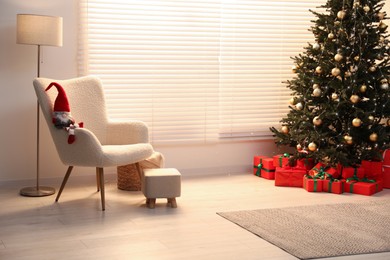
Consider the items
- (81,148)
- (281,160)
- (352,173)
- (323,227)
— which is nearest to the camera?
(323,227)

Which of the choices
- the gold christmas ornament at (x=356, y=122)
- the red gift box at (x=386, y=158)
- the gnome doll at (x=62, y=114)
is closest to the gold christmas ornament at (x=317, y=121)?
the gold christmas ornament at (x=356, y=122)

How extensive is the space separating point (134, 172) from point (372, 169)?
82.9 inches

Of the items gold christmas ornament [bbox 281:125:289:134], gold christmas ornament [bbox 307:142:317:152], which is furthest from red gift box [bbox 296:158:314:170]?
gold christmas ornament [bbox 281:125:289:134]

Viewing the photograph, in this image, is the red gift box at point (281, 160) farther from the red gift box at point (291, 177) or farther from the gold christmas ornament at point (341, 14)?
the gold christmas ornament at point (341, 14)

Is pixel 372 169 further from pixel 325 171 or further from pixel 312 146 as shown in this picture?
pixel 312 146

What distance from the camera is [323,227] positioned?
4.19m

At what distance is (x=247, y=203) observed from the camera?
4906 mm

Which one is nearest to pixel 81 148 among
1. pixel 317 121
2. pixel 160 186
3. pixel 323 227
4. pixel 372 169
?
pixel 160 186

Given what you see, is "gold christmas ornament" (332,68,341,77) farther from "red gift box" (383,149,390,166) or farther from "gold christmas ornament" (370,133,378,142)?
"red gift box" (383,149,390,166)

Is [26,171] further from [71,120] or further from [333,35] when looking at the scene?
[333,35]

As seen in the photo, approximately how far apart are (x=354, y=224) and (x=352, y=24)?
6.55 ft

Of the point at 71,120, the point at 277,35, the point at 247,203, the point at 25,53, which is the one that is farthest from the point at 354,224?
the point at 25,53

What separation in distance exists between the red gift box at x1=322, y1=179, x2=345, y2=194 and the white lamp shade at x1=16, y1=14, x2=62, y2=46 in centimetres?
255

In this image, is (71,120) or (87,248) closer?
(87,248)
